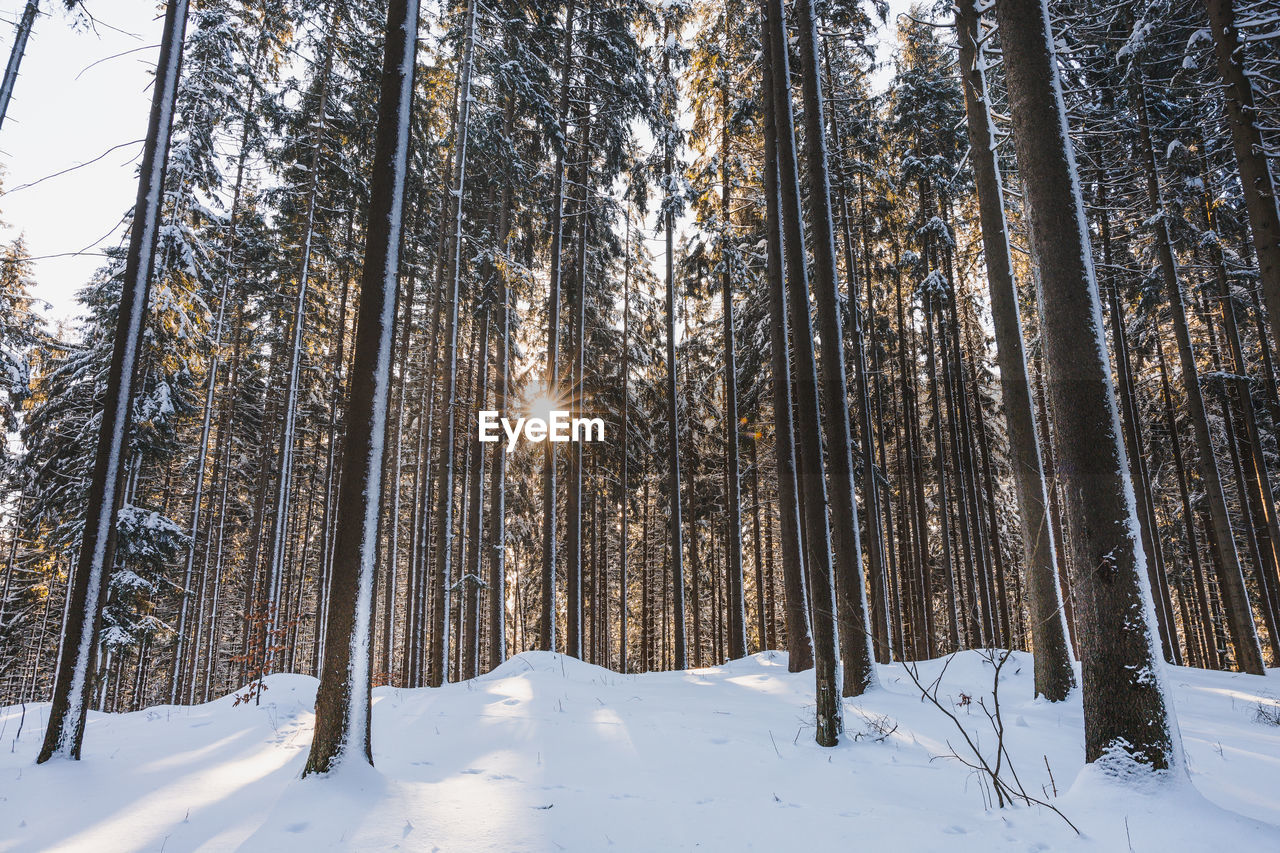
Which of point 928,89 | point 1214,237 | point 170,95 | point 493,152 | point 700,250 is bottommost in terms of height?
point 170,95

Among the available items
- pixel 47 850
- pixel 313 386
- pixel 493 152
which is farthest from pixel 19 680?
pixel 47 850

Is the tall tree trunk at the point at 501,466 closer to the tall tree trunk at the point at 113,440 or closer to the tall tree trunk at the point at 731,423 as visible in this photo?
the tall tree trunk at the point at 731,423

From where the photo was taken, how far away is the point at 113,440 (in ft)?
18.2

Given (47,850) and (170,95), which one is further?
(170,95)

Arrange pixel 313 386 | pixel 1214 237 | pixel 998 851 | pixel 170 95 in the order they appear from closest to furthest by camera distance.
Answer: pixel 998 851 < pixel 170 95 < pixel 1214 237 < pixel 313 386

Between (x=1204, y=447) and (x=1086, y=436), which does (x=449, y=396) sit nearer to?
(x=1086, y=436)

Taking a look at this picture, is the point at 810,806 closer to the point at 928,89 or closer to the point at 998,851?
the point at 998,851

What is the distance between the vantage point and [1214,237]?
1230 centimetres

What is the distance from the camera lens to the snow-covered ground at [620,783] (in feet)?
10.9

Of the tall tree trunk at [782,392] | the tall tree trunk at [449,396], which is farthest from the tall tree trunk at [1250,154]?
the tall tree trunk at [449,396]

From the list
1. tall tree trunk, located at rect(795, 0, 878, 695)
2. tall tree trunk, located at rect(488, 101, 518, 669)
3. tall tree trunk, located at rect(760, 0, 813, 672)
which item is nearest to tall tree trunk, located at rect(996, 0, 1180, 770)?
tall tree trunk, located at rect(795, 0, 878, 695)

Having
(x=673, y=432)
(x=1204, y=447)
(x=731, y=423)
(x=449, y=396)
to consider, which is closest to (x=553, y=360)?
(x=449, y=396)

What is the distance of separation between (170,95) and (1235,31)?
45.8ft

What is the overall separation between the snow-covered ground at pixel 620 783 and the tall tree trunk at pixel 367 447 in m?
0.41
